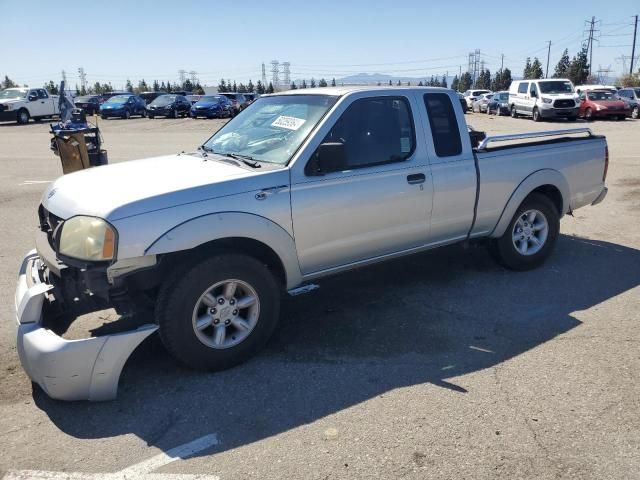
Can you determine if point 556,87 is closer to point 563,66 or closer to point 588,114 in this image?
point 588,114

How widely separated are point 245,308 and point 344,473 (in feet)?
4.85

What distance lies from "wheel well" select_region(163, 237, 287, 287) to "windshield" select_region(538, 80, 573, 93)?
26895 millimetres

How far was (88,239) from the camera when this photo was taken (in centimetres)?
346

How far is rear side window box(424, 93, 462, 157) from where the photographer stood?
4973 mm

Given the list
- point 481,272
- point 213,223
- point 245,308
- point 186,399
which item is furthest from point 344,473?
point 481,272

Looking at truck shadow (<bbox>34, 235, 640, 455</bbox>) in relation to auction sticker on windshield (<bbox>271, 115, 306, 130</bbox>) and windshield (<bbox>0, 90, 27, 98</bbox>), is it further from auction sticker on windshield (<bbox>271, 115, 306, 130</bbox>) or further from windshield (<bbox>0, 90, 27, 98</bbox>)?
windshield (<bbox>0, 90, 27, 98</bbox>)

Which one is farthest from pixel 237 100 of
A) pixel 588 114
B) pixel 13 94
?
pixel 588 114

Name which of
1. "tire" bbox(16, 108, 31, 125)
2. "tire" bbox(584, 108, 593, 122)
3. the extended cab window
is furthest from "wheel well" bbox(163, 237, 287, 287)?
"tire" bbox(16, 108, 31, 125)

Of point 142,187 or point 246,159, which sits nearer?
point 142,187

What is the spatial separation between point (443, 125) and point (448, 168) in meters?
0.41

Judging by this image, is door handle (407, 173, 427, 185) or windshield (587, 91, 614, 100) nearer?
door handle (407, 173, 427, 185)

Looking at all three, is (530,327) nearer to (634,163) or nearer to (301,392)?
(301,392)

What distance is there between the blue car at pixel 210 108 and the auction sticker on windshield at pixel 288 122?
3129 cm

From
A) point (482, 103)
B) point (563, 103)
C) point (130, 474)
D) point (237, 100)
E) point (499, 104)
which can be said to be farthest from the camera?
point (237, 100)
